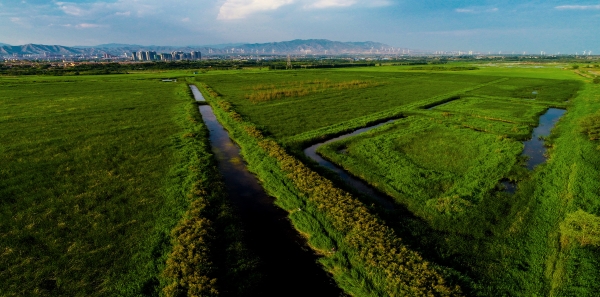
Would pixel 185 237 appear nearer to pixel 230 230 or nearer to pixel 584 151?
pixel 230 230

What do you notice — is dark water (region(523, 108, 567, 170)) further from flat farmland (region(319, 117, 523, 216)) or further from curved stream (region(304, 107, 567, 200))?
flat farmland (region(319, 117, 523, 216))

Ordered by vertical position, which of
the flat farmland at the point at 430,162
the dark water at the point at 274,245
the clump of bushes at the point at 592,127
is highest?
the clump of bushes at the point at 592,127

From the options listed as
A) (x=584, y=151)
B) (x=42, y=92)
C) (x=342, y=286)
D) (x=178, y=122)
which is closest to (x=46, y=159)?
(x=178, y=122)

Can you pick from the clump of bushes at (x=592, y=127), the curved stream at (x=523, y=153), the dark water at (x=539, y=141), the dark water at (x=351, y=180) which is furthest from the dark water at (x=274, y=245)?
the clump of bushes at (x=592, y=127)

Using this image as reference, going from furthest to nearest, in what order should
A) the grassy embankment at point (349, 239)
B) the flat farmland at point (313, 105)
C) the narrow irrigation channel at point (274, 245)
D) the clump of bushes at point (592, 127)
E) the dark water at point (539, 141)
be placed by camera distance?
the flat farmland at point (313, 105) < the clump of bushes at point (592, 127) < the dark water at point (539, 141) < the narrow irrigation channel at point (274, 245) < the grassy embankment at point (349, 239)

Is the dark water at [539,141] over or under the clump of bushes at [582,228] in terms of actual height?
over

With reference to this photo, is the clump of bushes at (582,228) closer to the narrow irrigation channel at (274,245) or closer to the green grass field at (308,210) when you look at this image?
the green grass field at (308,210)
